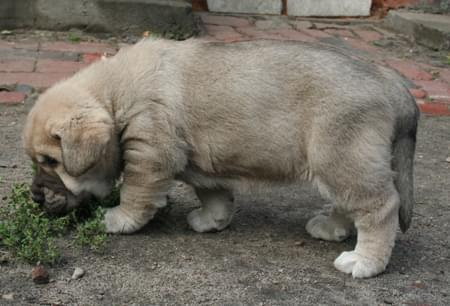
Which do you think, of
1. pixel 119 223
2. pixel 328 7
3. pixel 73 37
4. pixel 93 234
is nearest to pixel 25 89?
pixel 73 37

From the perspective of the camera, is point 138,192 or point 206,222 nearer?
point 138,192

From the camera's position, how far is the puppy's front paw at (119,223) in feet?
12.8

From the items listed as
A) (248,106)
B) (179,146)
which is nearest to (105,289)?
(179,146)

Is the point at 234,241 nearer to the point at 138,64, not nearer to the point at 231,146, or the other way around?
the point at 231,146

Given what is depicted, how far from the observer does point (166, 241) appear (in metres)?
3.91

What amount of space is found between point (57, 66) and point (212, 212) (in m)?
3.09

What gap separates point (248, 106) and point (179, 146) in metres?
0.38

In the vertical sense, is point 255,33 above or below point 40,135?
below

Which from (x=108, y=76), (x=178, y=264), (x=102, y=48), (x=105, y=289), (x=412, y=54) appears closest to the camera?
(x=105, y=289)

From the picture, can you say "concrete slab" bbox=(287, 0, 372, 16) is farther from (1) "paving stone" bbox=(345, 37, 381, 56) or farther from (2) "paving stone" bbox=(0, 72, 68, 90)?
(2) "paving stone" bbox=(0, 72, 68, 90)

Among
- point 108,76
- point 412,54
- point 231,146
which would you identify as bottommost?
point 412,54

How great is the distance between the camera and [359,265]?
142 inches

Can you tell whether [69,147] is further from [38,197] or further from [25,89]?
[25,89]

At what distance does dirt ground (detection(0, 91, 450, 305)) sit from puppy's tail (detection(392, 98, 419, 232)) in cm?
33
